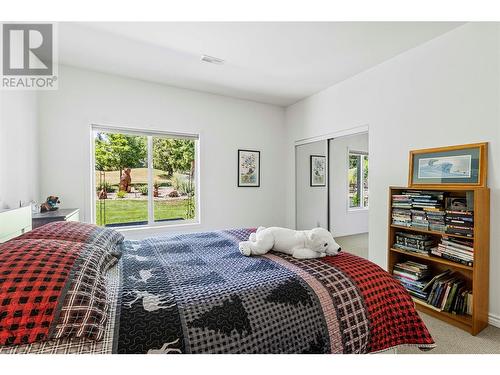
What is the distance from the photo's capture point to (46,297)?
2.92ft

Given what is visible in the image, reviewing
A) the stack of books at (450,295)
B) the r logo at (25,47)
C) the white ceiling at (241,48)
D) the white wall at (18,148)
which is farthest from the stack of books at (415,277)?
the r logo at (25,47)

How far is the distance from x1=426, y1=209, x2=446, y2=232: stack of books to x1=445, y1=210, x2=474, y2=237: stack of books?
0.04 m

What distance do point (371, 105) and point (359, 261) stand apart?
222cm

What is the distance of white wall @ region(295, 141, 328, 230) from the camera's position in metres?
3.97

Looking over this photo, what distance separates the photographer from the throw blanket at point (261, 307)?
0.96m

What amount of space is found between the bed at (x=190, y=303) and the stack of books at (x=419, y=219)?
1.22 metres

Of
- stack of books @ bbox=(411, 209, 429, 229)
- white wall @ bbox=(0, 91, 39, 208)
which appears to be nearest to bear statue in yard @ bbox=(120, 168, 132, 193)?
white wall @ bbox=(0, 91, 39, 208)

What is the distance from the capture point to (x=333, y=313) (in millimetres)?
1201

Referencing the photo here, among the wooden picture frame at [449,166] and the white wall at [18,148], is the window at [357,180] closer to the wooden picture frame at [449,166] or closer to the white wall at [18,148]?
the wooden picture frame at [449,166]

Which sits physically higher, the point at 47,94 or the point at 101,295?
the point at 47,94

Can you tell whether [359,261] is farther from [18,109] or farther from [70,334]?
[18,109]

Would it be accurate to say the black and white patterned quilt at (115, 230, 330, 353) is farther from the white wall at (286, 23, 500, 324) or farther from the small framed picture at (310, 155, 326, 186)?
the small framed picture at (310, 155, 326, 186)
